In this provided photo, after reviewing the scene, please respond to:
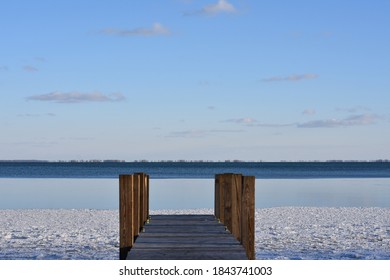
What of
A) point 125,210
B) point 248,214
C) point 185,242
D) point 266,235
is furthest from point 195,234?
point 266,235

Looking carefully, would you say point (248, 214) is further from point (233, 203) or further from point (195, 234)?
point (195, 234)

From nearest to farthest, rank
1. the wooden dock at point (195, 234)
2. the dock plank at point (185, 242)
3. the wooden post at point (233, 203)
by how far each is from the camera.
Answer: the dock plank at point (185, 242), the wooden dock at point (195, 234), the wooden post at point (233, 203)

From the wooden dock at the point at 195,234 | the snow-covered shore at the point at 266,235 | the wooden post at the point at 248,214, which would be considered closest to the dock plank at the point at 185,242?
the wooden dock at the point at 195,234

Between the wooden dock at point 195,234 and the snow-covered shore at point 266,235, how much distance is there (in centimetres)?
212

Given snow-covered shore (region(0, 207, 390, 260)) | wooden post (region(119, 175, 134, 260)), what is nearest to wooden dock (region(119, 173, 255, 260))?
wooden post (region(119, 175, 134, 260))

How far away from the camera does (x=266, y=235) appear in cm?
1806

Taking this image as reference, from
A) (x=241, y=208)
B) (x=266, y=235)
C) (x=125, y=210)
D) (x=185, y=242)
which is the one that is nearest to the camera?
(x=241, y=208)

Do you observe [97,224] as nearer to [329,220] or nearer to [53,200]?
[329,220]

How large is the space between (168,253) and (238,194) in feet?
6.62

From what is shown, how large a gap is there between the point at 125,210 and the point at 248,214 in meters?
2.01

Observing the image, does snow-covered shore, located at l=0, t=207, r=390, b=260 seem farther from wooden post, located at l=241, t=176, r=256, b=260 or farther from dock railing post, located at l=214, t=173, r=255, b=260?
wooden post, located at l=241, t=176, r=256, b=260

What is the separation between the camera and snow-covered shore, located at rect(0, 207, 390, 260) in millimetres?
14961

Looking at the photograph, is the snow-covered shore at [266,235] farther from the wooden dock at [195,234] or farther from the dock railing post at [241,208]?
the wooden dock at [195,234]

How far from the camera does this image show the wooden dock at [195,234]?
10.1 m
